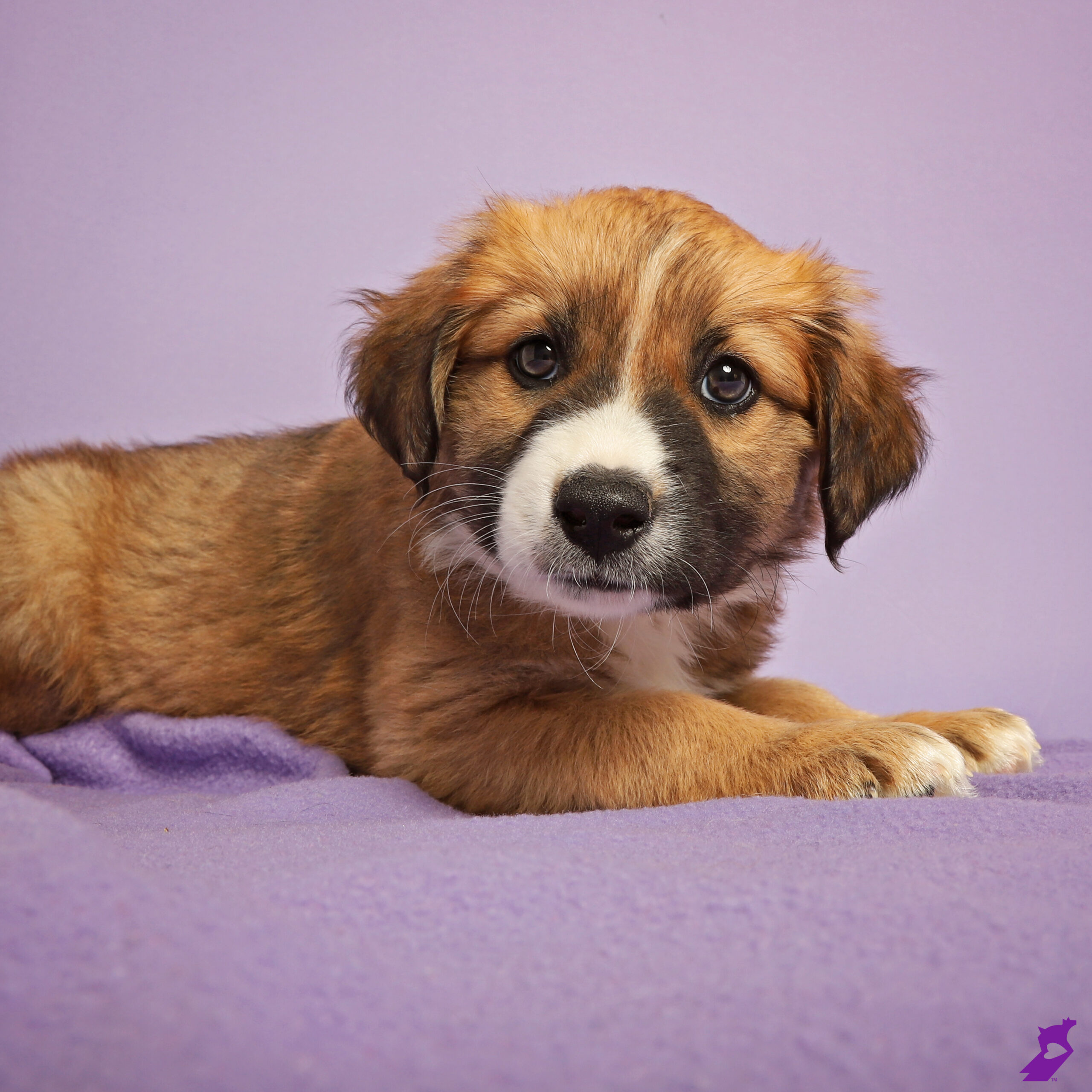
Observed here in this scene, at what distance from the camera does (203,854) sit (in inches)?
79.0

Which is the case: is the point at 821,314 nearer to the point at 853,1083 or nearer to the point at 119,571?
the point at 853,1083

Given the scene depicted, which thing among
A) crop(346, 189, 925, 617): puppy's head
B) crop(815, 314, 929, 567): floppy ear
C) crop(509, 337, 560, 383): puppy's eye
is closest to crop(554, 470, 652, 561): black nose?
crop(346, 189, 925, 617): puppy's head

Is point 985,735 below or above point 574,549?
below

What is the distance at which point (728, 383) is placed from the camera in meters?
2.58

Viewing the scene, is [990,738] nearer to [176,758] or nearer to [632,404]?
[632,404]

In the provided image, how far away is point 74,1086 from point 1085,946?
116 cm

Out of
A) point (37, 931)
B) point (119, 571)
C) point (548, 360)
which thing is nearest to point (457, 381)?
point (548, 360)

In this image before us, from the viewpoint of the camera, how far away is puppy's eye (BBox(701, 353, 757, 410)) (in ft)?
8.41

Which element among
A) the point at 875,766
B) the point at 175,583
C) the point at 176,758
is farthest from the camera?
the point at 175,583

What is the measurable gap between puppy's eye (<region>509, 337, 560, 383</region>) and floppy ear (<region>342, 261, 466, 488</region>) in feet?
0.61

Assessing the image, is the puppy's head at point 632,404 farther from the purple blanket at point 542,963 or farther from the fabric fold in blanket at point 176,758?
the fabric fold in blanket at point 176,758

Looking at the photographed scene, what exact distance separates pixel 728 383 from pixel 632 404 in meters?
0.30

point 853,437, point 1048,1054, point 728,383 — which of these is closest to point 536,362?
point 728,383

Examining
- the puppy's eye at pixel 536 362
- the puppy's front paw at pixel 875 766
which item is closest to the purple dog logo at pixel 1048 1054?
the puppy's front paw at pixel 875 766
